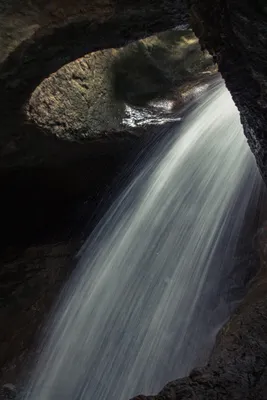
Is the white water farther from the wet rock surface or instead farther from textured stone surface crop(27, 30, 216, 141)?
textured stone surface crop(27, 30, 216, 141)

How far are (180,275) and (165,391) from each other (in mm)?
2885

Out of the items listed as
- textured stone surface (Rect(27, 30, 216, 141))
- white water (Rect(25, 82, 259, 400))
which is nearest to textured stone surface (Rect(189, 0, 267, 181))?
white water (Rect(25, 82, 259, 400))

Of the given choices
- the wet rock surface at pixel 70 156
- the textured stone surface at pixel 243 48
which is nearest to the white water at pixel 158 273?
the wet rock surface at pixel 70 156

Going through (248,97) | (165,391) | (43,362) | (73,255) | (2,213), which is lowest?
(43,362)

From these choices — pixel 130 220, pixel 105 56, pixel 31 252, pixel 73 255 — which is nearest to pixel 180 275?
pixel 130 220

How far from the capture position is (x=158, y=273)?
18.0 ft

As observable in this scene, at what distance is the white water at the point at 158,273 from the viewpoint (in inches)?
183

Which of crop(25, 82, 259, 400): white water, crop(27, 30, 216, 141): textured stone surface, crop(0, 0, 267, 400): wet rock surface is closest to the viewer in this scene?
crop(0, 0, 267, 400): wet rock surface

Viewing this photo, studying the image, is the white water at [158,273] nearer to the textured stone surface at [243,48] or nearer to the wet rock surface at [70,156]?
the wet rock surface at [70,156]

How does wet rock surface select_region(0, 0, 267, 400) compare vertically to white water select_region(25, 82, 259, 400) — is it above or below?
above

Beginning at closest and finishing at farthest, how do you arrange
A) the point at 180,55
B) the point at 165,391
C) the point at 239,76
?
the point at 165,391, the point at 239,76, the point at 180,55

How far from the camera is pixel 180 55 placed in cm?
767

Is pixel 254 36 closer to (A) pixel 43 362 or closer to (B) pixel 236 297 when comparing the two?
(B) pixel 236 297

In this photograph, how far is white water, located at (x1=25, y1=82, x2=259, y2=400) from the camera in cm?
466
